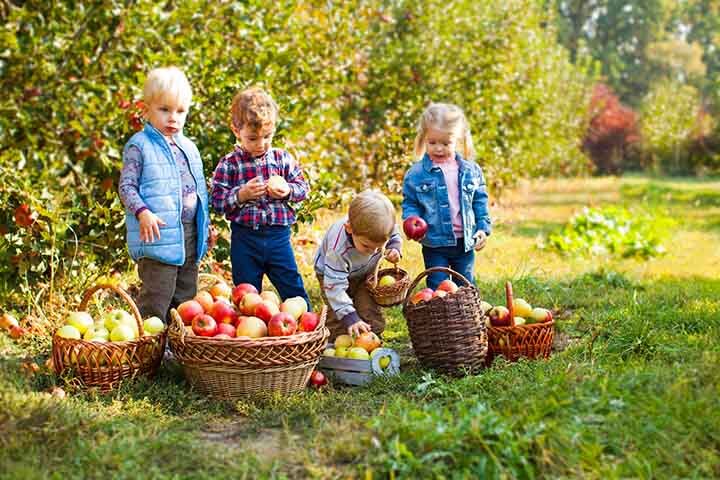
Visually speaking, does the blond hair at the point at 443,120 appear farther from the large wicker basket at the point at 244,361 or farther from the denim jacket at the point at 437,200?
the large wicker basket at the point at 244,361

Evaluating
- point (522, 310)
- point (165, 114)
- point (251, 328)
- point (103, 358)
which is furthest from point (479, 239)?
point (103, 358)

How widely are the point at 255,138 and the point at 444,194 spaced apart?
1206mm

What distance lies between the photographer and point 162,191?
14.5 feet

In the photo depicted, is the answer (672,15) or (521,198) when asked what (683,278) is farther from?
(672,15)

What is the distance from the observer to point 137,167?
14.5 feet

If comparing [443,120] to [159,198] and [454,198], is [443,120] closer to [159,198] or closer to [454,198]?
[454,198]

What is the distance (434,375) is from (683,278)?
3.68 m

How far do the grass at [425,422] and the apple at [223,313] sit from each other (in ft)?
1.30

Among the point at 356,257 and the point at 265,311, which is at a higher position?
the point at 356,257

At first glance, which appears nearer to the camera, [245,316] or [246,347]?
[246,347]

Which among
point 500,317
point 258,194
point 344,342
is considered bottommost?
point 344,342

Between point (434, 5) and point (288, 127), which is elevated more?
point (434, 5)

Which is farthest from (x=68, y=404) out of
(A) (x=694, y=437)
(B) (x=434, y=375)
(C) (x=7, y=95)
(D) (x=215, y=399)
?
(C) (x=7, y=95)

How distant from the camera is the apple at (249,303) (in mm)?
4141
